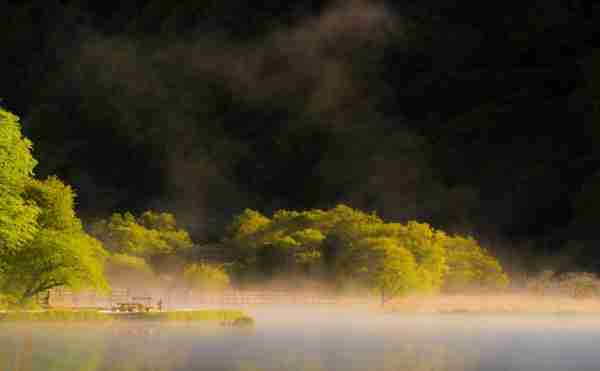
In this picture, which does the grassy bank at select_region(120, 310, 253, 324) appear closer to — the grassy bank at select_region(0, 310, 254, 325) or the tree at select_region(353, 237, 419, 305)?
the grassy bank at select_region(0, 310, 254, 325)

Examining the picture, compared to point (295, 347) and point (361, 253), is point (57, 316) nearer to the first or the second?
point (295, 347)

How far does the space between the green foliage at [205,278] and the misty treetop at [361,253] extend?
910 centimetres

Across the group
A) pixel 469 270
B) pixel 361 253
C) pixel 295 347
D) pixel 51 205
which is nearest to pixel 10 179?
pixel 295 347

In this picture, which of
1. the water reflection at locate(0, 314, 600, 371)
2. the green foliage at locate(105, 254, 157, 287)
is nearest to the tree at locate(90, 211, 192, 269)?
the green foliage at locate(105, 254, 157, 287)

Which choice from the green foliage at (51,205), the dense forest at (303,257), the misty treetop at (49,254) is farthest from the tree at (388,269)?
the green foliage at (51,205)

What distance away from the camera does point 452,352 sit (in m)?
73.8

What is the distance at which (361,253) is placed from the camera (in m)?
136

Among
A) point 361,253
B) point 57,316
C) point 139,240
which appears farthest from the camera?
point 139,240

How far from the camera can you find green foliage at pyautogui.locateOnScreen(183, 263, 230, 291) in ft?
440

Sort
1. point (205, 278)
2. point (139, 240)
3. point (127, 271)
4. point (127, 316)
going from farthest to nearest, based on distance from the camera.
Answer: point (139, 240), point (127, 271), point (205, 278), point (127, 316)

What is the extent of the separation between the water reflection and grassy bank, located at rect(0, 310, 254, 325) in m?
1.97

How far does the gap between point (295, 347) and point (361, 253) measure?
62.5m

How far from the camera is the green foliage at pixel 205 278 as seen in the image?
440 feet

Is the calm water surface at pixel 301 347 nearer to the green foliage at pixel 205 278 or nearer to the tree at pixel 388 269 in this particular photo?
the tree at pixel 388 269
